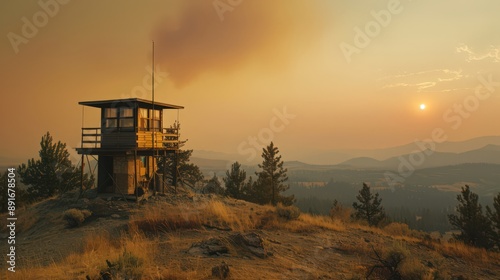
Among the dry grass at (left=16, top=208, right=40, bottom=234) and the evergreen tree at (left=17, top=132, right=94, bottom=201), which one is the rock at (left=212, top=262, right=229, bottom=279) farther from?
the evergreen tree at (left=17, top=132, right=94, bottom=201)

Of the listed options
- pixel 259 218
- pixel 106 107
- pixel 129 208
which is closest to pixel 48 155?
pixel 106 107

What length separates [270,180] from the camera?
1630 inches

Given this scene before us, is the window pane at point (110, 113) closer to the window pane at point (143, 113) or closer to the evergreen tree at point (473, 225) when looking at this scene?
the window pane at point (143, 113)

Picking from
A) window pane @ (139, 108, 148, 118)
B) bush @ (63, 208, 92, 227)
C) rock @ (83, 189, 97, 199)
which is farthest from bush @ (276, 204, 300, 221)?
rock @ (83, 189, 97, 199)

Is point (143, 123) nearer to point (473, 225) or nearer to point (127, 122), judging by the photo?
point (127, 122)

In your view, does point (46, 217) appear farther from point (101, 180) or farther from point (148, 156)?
point (148, 156)

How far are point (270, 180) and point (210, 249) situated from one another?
32.5 meters

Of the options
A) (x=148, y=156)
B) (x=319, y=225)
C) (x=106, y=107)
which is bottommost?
(x=319, y=225)

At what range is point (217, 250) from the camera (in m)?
9.24

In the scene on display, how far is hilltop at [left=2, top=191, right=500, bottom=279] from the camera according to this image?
7.63 metres

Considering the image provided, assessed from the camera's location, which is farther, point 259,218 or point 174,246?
point 259,218

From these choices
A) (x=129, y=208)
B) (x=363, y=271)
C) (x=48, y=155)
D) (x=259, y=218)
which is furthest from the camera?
(x=48, y=155)

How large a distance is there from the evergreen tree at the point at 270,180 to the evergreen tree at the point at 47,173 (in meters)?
23.6

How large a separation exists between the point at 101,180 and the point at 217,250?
20998 millimetres
